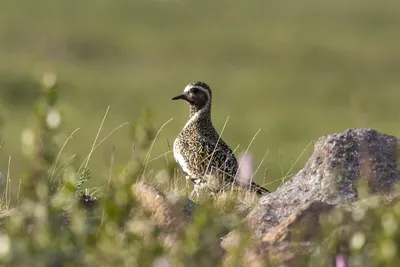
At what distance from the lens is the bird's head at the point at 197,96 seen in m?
9.32

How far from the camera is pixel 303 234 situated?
495 centimetres

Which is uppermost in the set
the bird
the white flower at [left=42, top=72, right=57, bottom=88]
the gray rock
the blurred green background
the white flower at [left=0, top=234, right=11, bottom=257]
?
the white flower at [left=42, top=72, right=57, bottom=88]

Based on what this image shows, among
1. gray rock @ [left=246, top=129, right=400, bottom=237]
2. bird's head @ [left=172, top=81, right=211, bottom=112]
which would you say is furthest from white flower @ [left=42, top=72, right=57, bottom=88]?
bird's head @ [left=172, top=81, right=211, bottom=112]

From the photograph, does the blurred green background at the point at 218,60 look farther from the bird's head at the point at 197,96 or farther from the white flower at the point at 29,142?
the white flower at the point at 29,142

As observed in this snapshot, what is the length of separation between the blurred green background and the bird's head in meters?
33.0

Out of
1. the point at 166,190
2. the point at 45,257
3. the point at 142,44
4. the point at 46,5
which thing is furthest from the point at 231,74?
the point at 45,257

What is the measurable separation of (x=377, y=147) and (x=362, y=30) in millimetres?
63763

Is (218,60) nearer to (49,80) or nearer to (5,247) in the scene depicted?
(49,80)

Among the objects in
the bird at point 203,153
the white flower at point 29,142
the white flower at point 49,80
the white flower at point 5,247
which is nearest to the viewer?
the white flower at point 5,247

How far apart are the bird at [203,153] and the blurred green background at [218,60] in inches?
1300

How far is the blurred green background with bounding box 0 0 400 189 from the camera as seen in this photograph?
50594 mm

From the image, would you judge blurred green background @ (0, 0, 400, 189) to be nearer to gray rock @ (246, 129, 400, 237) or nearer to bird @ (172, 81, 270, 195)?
bird @ (172, 81, 270, 195)

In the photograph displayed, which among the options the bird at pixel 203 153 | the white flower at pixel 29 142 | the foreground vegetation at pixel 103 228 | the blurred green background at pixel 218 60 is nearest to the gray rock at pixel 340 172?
the bird at pixel 203 153

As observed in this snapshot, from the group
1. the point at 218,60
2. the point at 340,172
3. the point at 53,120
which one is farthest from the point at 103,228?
the point at 218,60
